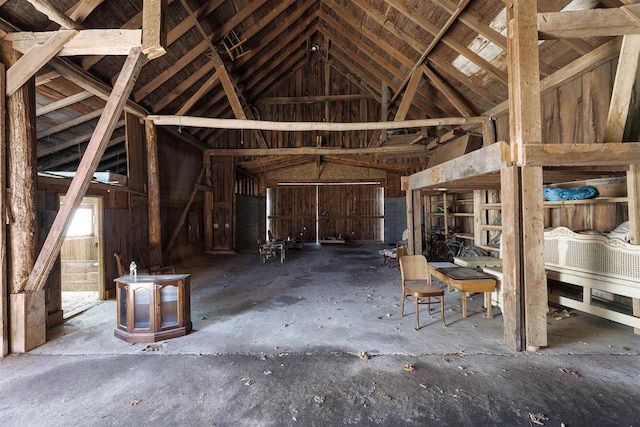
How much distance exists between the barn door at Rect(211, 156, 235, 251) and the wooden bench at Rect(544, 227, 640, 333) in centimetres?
953

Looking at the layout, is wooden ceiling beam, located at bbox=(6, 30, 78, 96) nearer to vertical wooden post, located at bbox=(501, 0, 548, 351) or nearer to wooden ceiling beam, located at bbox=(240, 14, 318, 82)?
vertical wooden post, located at bbox=(501, 0, 548, 351)

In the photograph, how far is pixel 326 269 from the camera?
8148mm

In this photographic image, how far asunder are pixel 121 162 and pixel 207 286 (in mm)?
4847

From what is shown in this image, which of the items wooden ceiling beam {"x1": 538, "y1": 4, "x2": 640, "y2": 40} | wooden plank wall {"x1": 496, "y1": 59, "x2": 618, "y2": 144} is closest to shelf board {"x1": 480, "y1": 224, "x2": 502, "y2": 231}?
wooden plank wall {"x1": 496, "y1": 59, "x2": 618, "y2": 144}

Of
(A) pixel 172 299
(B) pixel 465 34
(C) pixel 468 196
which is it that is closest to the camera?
(A) pixel 172 299

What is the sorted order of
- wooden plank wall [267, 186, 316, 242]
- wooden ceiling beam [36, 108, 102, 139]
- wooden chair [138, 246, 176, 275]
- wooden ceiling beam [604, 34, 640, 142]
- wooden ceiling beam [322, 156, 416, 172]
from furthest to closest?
wooden plank wall [267, 186, 316, 242], wooden ceiling beam [322, 156, 416, 172], wooden chair [138, 246, 176, 275], wooden ceiling beam [36, 108, 102, 139], wooden ceiling beam [604, 34, 640, 142]

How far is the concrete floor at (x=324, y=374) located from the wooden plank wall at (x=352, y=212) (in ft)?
33.0

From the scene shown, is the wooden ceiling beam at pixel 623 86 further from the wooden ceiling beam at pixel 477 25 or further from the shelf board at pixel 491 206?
the shelf board at pixel 491 206

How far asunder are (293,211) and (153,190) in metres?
8.67

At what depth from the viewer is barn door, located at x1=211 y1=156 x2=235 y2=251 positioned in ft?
36.5

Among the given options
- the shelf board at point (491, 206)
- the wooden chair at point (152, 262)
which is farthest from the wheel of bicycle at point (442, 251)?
the wooden chair at point (152, 262)

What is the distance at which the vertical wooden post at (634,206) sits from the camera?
373 cm

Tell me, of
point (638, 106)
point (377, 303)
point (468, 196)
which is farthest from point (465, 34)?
point (377, 303)

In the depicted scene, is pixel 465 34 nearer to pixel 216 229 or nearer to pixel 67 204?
pixel 67 204
